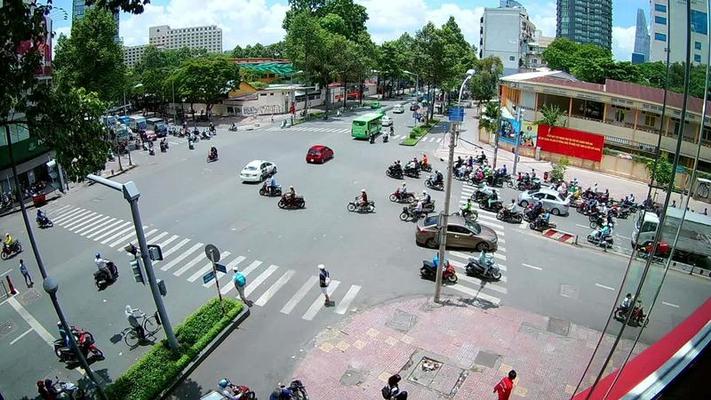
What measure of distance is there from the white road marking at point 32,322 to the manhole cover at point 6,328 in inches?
16.3

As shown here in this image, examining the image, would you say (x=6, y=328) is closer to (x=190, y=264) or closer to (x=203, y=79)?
(x=190, y=264)

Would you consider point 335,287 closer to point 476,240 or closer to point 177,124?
A: point 476,240

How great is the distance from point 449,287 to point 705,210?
11.5 m

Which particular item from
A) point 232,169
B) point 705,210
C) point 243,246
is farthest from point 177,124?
point 705,210

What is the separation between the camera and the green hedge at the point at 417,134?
45.2 m

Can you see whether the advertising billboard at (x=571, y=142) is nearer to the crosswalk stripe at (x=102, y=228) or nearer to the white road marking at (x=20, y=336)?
the crosswalk stripe at (x=102, y=228)

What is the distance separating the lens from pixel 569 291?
17.2m

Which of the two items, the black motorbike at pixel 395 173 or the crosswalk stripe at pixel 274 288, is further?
the black motorbike at pixel 395 173

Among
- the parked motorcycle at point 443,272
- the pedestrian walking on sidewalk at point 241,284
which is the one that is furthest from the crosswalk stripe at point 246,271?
the parked motorcycle at point 443,272

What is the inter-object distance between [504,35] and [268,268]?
348 feet

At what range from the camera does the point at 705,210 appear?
640 centimetres

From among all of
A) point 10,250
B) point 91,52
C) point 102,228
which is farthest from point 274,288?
point 91,52

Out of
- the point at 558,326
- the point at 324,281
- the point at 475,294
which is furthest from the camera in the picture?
the point at 475,294

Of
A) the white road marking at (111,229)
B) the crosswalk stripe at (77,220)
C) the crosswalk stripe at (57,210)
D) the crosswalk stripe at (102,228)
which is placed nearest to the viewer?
the white road marking at (111,229)
